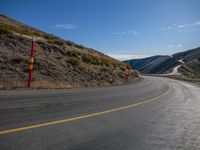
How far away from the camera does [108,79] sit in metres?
25.6

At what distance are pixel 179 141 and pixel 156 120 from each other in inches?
91.5

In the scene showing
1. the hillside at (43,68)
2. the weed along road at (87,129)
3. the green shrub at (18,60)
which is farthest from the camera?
the green shrub at (18,60)

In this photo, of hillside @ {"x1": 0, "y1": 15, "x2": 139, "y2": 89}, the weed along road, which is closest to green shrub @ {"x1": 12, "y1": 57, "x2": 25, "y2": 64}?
hillside @ {"x1": 0, "y1": 15, "x2": 139, "y2": 89}

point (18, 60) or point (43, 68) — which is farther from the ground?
point (18, 60)

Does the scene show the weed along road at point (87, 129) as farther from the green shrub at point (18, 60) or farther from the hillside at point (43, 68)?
the green shrub at point (18, 60)

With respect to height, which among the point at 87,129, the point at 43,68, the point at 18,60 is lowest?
the point at 87,129

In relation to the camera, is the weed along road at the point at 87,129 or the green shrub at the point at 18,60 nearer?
the weed along road at the point at 87,129

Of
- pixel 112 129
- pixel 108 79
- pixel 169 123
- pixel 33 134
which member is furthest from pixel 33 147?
pixel 108 79

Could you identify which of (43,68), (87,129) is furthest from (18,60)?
(87,129)

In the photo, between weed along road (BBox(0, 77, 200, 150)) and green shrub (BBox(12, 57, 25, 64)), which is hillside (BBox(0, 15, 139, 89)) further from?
weed along road (BBox(0, 77, 200, 150))

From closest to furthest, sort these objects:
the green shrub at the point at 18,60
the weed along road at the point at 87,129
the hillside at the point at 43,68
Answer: the weed along road at the point at 87,129 < the hillside at the point at 43,68 < the green shrub at the point at 18,60

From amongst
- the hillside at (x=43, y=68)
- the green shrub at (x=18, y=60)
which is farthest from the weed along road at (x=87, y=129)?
the green shrub at (x=18, y=60)

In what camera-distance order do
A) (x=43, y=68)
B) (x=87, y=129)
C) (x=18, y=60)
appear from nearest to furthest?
1. (x=87, y=129)
2. (x=18, y=60)
3. (x=43, y=68)

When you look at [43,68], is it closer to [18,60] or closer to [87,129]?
[18,60]
